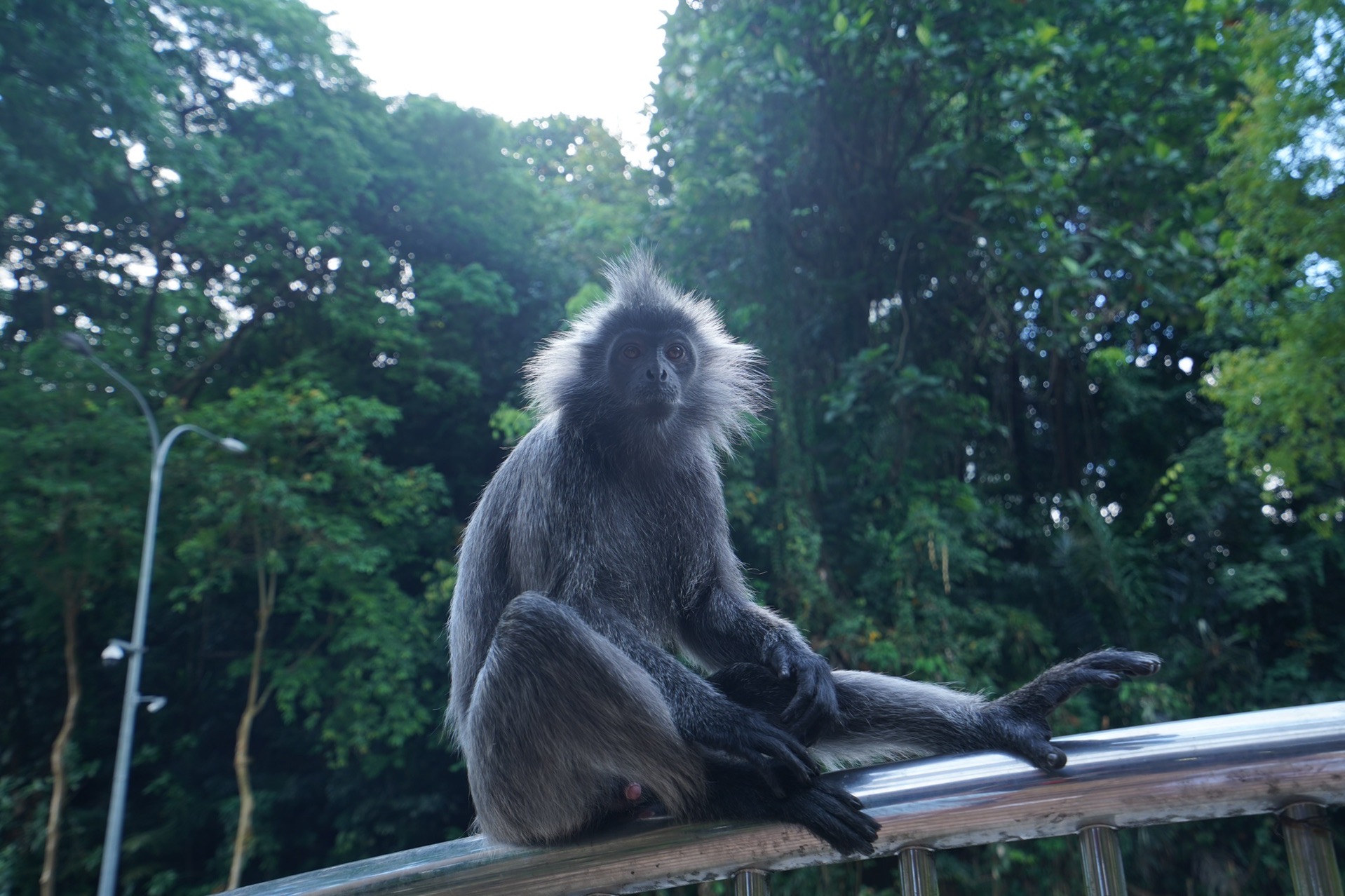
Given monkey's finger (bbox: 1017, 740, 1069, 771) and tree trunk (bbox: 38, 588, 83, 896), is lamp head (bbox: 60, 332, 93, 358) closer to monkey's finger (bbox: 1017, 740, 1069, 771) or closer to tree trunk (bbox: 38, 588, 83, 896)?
tree trunk (bbox: 38, 588, 83, 896)

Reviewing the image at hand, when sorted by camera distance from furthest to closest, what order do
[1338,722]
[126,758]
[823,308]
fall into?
[126,758] < [823,308] < [1338,722]

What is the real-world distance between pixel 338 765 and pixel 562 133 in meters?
9.48

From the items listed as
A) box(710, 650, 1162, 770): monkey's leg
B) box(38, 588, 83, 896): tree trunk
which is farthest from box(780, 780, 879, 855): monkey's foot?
box(38, 588, 83, 896): tree trunk

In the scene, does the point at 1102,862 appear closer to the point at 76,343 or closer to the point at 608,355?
the point at 608,355

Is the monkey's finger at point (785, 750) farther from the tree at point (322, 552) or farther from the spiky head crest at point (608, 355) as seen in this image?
the tree at point (322, 552)

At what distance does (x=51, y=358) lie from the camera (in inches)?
337

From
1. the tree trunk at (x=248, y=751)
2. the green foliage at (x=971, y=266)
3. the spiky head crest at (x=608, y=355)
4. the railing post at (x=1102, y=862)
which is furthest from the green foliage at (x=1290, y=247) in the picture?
the tree trunk at (x=248, y=751)

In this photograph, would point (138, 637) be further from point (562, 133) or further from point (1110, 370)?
point (1110, 370)

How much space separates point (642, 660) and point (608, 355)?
112 cm

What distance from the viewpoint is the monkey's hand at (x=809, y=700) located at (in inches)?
59.9

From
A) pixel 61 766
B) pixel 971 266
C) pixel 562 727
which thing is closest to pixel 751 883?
pixel 562 727

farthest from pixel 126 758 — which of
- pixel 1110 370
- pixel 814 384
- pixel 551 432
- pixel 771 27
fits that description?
pixel 1110 370

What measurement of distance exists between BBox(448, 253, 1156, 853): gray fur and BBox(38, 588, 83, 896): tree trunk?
9332mm

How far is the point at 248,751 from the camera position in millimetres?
9328
